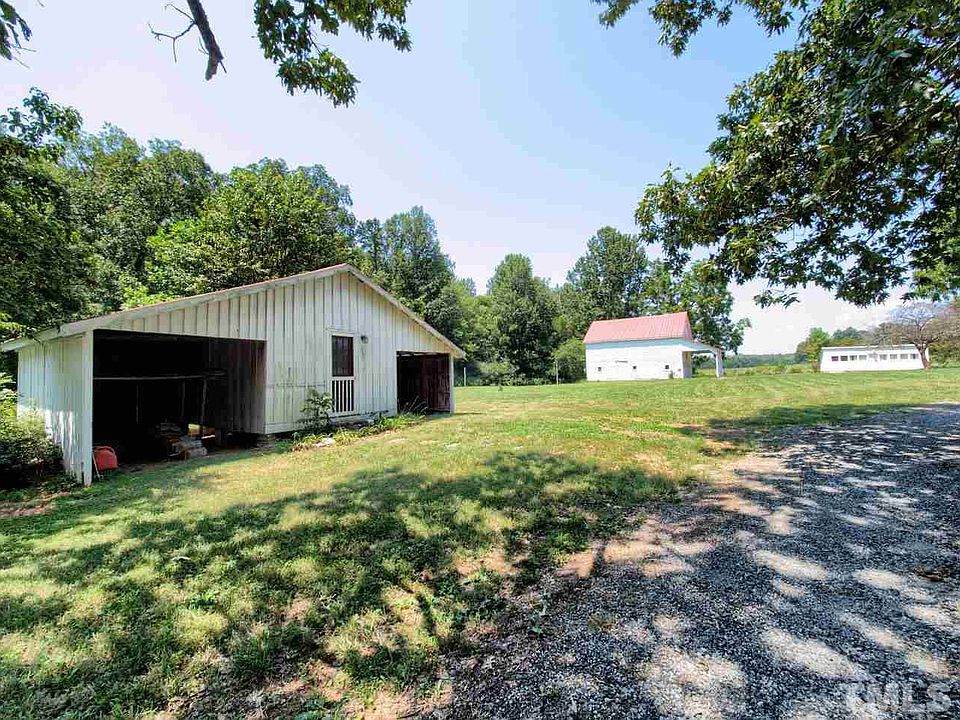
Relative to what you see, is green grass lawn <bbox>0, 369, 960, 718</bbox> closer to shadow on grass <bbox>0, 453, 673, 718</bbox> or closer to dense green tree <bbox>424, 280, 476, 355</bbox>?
shadow on grass <bbox>0, 453, 673, 718</bbox>

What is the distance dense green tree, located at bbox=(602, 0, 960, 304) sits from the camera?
348 cm

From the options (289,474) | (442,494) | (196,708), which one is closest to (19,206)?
(289,474)

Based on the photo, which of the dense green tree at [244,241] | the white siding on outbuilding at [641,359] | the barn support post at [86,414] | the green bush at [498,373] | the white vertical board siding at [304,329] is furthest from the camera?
the green bush at [498,373]

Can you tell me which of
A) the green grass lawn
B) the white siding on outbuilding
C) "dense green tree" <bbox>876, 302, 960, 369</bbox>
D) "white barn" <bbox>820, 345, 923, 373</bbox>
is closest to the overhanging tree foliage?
"white barn" <bbox>820, 345, 923, 373</bbox>

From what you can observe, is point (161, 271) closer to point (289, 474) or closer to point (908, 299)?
point (289, 474)

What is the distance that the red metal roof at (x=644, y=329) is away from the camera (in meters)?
31.1

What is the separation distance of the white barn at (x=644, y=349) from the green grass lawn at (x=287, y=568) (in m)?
26.1

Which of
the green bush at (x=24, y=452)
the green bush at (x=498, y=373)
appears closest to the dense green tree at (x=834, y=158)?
the green bush at (x=24, y=452)

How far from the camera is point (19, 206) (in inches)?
247

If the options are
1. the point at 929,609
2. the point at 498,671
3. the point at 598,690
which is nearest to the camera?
the point at 598,690

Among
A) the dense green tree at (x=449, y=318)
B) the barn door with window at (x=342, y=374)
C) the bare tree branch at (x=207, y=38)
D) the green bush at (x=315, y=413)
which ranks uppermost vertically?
the dense green tree at (x=449, y=318)

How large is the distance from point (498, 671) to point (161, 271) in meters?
23.6

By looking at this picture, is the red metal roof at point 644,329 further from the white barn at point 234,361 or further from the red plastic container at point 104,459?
the red plastic container at point 104,459

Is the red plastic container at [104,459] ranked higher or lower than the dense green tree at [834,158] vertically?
lower
